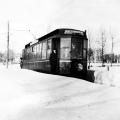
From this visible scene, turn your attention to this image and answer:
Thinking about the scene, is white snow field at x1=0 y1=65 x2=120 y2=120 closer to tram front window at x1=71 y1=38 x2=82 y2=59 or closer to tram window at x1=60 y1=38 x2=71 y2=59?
tram window at x1=60 y1=38 x2=71 y2=59

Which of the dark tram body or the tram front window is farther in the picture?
the tram front window

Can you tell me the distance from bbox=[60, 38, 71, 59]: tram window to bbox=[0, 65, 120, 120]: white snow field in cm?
563

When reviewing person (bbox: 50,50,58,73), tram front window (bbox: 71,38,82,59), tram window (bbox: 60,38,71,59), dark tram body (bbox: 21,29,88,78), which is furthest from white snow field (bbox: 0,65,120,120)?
tram front window (bbox: 71,38,82,59)

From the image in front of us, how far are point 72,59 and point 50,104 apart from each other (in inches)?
352

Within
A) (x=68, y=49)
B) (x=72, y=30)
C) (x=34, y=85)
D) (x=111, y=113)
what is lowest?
(x=111, y=113)

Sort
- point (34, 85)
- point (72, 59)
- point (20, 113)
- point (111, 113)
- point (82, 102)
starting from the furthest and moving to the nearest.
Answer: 1. point (72, 59)
2. point (34, 85)
3. point (82, 102)
4. point (111, 113)
5. point (20, 113)

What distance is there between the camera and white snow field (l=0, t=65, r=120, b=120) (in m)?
6.69

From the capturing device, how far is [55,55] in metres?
16.2

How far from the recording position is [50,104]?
762 centimetres

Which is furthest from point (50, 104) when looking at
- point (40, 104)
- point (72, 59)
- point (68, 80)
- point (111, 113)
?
point (72, 59)

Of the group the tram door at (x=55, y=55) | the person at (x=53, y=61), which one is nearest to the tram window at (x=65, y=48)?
the tram door at (x=55, y=55)

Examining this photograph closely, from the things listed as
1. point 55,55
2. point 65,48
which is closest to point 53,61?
point 55,55

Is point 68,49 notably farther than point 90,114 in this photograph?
Yes

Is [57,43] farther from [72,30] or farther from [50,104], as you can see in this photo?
[50,104]
